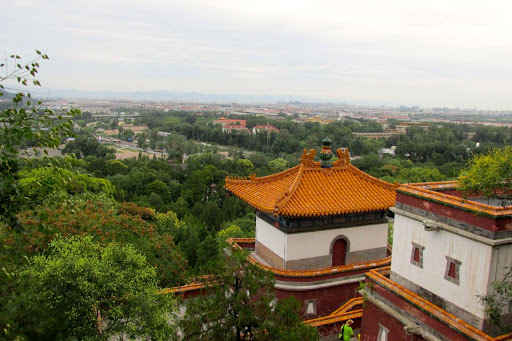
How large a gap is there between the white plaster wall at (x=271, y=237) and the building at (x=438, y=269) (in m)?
2.88

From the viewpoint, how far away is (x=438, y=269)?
846cm

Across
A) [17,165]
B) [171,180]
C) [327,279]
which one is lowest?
[171,180]

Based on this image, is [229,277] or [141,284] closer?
[229,277]

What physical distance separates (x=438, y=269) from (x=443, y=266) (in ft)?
0.49

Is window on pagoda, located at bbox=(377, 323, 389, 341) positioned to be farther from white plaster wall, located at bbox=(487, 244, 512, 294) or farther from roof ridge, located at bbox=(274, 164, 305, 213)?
roof ridge, located at bbox=(274, 164, 305, 213)

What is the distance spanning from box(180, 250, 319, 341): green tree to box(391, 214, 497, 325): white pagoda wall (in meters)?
3.20

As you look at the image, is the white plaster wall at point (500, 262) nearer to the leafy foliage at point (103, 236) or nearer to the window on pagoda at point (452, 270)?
the window on pagoda at point (452, 270)

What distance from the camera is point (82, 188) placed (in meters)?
29.9

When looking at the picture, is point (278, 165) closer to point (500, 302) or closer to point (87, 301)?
point (87, 301)

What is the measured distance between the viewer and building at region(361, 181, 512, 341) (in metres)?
7.42

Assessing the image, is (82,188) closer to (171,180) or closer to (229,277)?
(171,180)

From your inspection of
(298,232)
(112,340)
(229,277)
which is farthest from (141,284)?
(298,232)

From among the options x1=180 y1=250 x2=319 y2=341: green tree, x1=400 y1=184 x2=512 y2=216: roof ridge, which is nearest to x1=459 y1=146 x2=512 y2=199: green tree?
x1=400 y1=184 x2=512 y2=216: roof ridge

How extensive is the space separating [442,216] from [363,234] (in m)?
4.37
